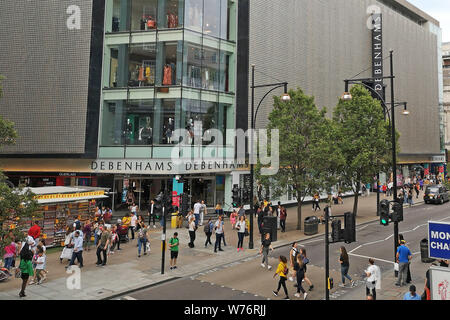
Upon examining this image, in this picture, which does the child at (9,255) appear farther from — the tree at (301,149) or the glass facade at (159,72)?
the tree at (301,149)

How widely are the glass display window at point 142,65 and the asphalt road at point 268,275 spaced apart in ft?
56.0

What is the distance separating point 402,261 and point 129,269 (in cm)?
1125

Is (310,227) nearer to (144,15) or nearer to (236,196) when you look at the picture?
(236,196)

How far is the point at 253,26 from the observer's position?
3238 cm

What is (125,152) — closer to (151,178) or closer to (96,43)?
(151,178)

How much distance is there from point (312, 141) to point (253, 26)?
14373 millimetres

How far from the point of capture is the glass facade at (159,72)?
27.3 metres

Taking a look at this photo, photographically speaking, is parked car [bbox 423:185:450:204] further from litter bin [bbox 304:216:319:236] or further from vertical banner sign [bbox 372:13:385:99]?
litter bin [bbox 304:216:319:236]

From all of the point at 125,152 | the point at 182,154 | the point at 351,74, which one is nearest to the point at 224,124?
the point at 182,154

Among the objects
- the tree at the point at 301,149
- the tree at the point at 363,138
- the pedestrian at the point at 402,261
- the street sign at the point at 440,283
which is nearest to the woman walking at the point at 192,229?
the tree at the point at 301,149

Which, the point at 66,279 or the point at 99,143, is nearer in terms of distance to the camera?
the point at 66,279

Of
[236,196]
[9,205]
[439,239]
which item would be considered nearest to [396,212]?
[439,239]
